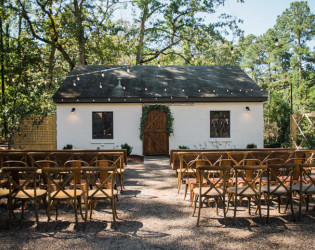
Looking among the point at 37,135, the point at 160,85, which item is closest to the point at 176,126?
the point at 160,85

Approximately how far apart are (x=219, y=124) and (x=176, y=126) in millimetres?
2101

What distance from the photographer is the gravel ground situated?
12.9 feet

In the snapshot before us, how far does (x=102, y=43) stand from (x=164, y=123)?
35.7 feet

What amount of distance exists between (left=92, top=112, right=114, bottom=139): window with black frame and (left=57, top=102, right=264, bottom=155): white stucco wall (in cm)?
19

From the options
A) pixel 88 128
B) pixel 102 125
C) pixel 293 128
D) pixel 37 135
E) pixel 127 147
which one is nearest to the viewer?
pixel 127 147

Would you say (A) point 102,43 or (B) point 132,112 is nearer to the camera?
(B) point 132,112

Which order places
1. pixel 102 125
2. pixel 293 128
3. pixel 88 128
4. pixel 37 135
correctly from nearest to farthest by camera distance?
pixel 88 128, pixel 102 125, pixel 293 128, pixel 37 135

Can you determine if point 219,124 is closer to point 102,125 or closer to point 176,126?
point 176,126

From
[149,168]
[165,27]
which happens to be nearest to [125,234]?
[149,168]

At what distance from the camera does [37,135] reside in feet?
46.4

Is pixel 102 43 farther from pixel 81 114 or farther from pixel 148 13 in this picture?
pixel 81 114

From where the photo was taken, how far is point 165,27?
2352 cm

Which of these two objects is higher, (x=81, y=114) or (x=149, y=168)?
(x=81, y=114)

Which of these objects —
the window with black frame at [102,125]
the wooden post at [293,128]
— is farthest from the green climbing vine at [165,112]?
the wooden post at [293,128]
